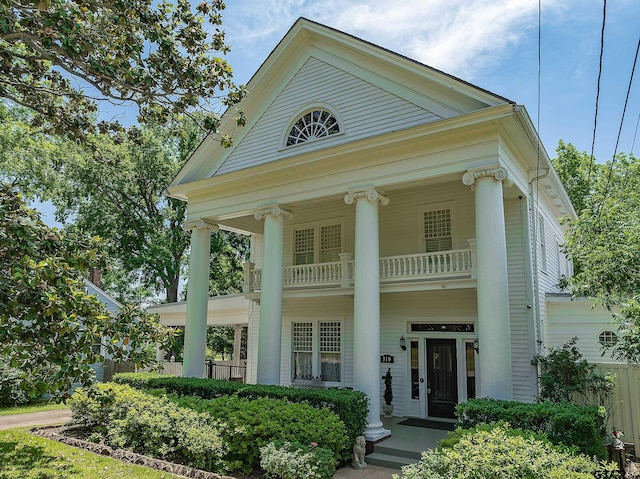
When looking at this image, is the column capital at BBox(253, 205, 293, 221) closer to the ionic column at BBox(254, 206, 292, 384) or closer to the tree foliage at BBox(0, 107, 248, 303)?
the ionic column at BBox(254, 206, 292, 384)

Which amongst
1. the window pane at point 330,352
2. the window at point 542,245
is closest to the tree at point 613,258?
the window at point 542,245

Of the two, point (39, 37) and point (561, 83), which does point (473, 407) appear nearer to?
point (561, 83)

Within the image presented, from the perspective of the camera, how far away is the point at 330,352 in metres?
15.6

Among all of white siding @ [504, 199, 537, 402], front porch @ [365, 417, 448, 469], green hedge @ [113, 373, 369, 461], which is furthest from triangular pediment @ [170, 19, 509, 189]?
front porch @ [365, 417, 448, 469]

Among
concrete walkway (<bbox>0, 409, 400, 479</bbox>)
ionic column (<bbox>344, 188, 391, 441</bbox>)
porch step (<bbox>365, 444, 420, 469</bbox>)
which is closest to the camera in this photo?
concrete walkway (<bbox>0, 409, 400, 479</bbox>)

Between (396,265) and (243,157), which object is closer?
(396,265)

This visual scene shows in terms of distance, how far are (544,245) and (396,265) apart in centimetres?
514

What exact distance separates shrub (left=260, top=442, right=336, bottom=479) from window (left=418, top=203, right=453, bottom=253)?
24.8ft

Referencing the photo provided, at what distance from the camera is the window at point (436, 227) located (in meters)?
13.9

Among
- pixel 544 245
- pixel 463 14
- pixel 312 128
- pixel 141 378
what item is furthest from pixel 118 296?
pixel 463 14

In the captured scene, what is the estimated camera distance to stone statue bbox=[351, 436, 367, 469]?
9266 mm

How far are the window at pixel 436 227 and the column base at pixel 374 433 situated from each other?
5603 millimetres

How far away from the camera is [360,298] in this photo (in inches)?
453

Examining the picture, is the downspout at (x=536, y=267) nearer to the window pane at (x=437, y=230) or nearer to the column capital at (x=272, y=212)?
the window pane at (x=437, y=230)
